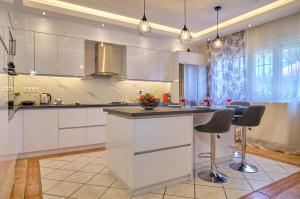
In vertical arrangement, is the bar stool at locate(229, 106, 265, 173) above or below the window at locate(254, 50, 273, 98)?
below

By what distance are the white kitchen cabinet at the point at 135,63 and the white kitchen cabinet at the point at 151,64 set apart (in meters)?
0.12

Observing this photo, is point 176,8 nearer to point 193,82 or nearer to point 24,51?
point 193,82

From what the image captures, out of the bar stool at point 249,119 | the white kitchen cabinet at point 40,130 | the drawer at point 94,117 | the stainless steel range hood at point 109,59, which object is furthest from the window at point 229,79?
the white kitchen cabinet at point 40,130

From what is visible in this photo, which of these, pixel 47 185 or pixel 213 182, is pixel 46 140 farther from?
pixel 213 182

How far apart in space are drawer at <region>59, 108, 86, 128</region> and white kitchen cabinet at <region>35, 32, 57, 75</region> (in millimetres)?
816

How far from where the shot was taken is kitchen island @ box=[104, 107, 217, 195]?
77.0 inches

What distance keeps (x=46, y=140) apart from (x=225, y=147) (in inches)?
119

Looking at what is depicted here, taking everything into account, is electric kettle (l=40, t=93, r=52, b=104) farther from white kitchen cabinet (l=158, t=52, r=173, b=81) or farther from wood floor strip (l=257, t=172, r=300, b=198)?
wood floor strip (l=257, t=172, r=300, b=198)

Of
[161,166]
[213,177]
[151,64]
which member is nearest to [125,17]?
[151,64]

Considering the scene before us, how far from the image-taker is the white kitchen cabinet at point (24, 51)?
11.1 feet

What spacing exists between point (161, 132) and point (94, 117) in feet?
6.87

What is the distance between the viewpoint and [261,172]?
2621 millimetres

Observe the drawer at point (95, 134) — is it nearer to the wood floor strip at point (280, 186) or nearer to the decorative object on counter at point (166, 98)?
the decorative object on counter at point (166, 98)

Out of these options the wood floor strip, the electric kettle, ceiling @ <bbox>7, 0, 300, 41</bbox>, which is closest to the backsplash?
the electric kettle
